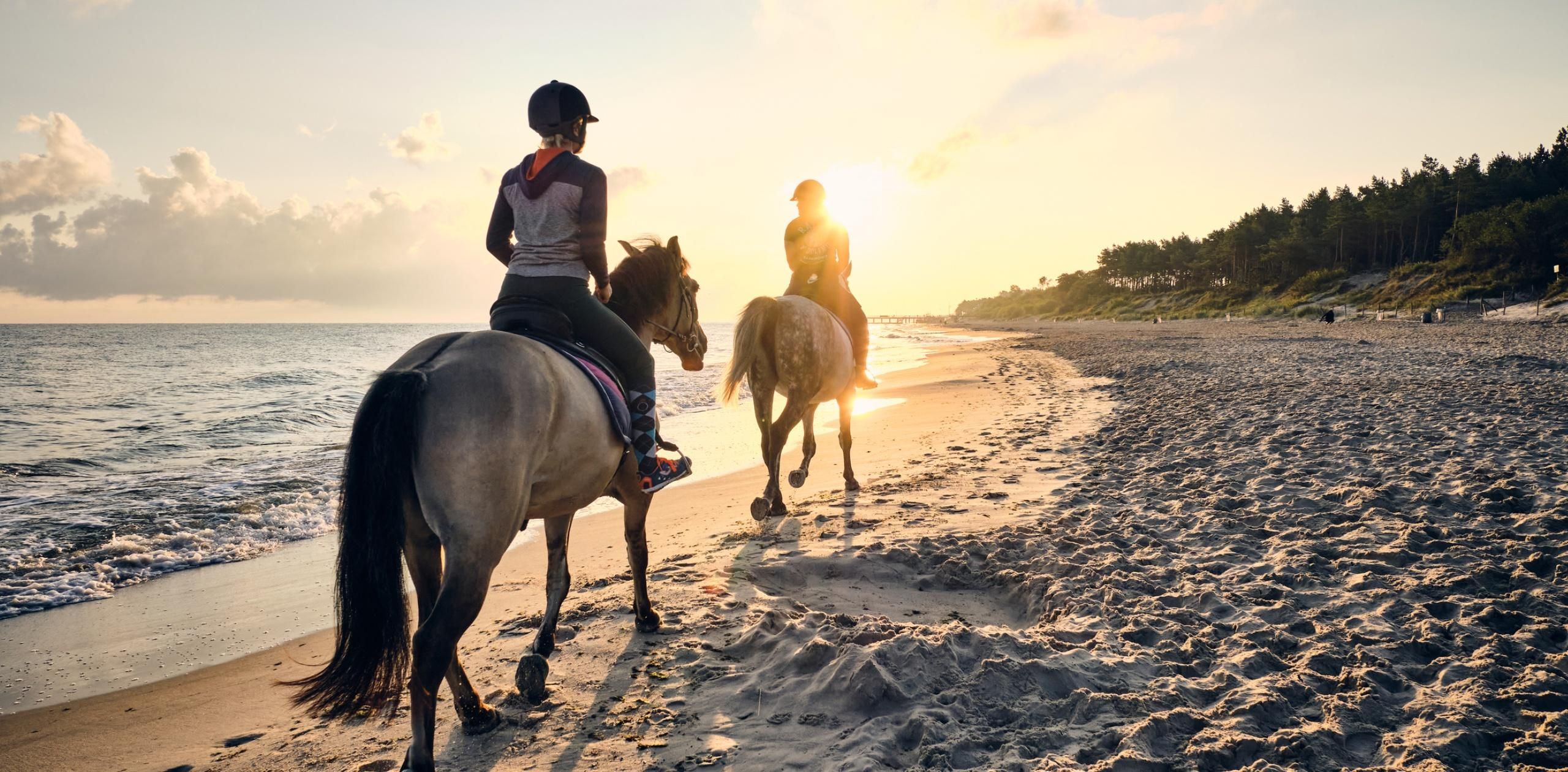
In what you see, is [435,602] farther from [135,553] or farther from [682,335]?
[135,553]

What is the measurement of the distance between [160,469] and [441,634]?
12322 mm

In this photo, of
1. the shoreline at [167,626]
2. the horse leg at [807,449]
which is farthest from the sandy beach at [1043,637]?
the horse leg at [807,449]

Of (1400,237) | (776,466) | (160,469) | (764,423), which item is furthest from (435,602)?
(1400,237)

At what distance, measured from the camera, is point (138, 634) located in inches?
200

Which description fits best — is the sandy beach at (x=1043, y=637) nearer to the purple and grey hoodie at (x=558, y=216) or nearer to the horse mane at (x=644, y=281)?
the horse mane at (x=644, y=281)

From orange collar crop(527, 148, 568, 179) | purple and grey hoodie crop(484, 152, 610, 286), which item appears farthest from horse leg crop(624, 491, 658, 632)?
orange collar crop(527, 148, 568, 179)

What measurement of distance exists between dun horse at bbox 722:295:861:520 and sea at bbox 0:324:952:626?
5.13m

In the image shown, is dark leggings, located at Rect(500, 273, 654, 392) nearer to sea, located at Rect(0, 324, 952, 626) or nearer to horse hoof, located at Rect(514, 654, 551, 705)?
horse hoof, located at Rect(514, 654, 551, 705)

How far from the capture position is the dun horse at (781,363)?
730 cm

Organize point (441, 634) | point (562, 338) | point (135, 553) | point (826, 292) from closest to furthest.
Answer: point (441, 634), point (562, 338), point (135, 553), point (826, 292)

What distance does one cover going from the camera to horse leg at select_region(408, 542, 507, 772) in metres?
2.71

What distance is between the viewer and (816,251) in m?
8.23

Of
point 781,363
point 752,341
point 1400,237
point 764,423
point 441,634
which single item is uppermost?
point 1400,237

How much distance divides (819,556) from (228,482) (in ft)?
30.2
